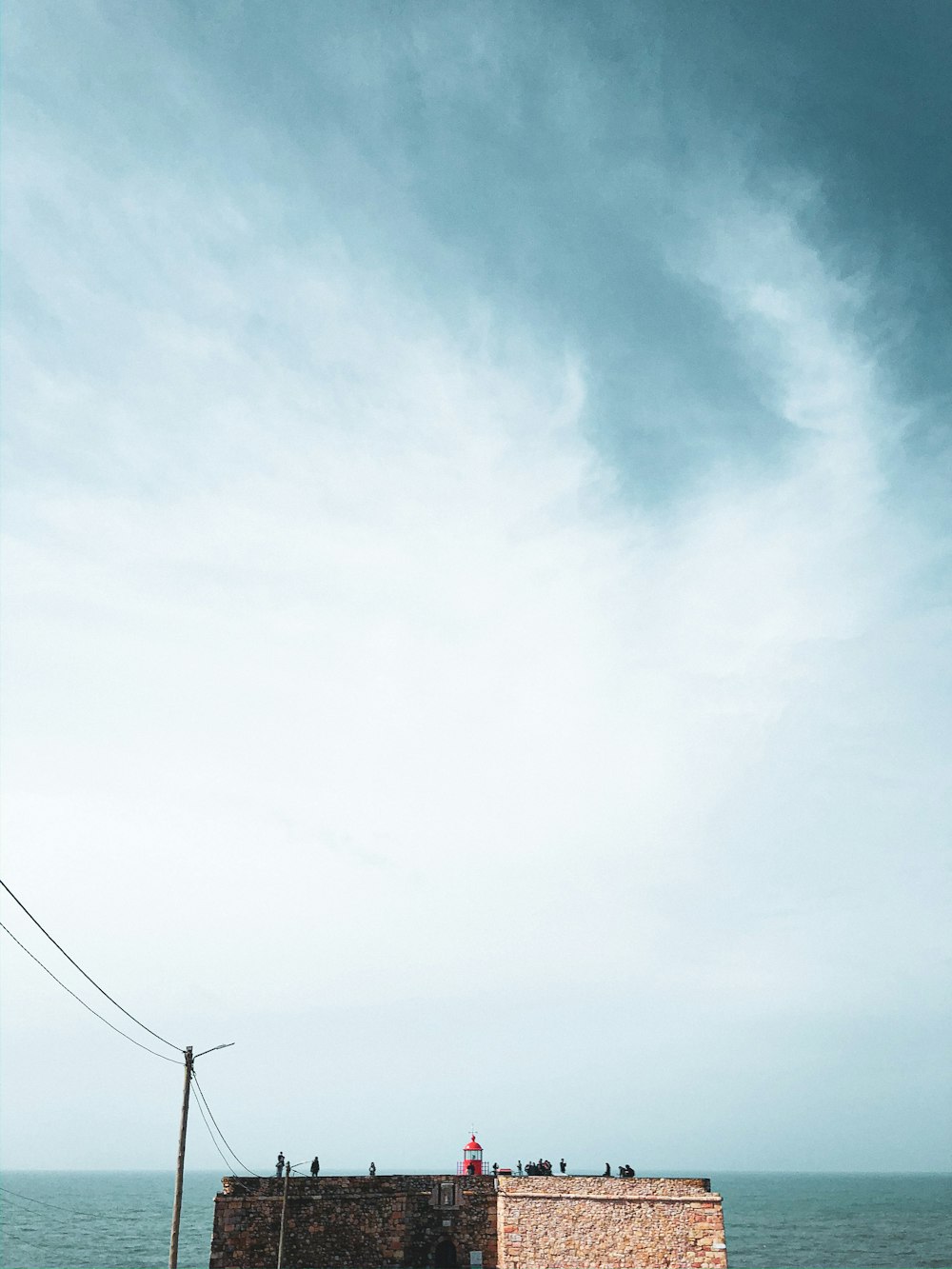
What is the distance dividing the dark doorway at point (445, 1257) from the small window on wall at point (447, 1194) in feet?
3.43

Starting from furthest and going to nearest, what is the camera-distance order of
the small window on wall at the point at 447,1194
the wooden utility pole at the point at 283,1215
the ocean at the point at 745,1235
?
the ocean at the point at 745,1235 < the small window on wall at the point at 447,1194 < the wooden utility pole at the point at 283,1215

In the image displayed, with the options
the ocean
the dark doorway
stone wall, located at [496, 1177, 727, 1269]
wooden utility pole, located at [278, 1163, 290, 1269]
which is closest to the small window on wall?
the dark doorway

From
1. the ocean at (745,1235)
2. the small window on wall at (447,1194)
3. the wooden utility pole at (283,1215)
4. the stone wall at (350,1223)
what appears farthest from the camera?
the ocean at (745,1235)

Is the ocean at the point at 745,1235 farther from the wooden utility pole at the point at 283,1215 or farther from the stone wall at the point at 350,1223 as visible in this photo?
the wooden utility pole at the point at 283,1215

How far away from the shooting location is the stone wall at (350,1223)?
93.8 feet

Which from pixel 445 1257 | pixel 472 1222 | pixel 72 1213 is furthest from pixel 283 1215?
pixel 72 1213

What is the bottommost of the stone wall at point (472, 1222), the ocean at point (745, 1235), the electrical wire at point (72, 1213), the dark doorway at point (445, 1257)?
the ocean at point (745, 1235)

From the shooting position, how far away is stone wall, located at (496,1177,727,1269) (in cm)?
2664

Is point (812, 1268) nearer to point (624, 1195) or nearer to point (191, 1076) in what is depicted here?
point (624, 1195)

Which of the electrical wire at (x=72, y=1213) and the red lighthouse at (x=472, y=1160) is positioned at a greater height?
the red lighthouse at (x=472, y=1160)

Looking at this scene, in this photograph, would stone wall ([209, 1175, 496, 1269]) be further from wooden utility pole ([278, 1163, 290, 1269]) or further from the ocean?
the ocean

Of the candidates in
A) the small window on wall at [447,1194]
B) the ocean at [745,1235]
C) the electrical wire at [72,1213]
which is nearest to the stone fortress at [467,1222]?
the small window on wall at [447,1194]

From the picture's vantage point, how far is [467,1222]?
2922 cm

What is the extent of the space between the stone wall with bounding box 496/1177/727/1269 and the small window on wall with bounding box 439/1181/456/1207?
1.93 m
